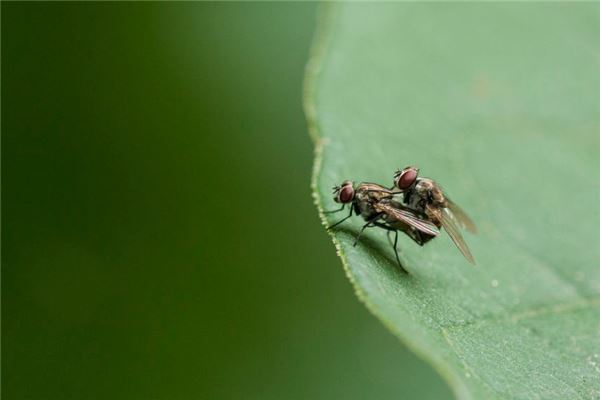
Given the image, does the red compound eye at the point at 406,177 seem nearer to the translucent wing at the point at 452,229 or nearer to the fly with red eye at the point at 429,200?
the fly with red eye at the point at 429,200

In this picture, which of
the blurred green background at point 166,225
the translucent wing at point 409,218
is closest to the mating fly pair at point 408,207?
the translucent wing at point 409,218

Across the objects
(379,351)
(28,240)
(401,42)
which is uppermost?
(401,42)

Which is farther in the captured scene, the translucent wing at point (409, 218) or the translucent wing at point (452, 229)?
the translucent wing at point (409, 218)

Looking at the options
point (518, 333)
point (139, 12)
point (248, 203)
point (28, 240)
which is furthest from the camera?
point (139, 12)

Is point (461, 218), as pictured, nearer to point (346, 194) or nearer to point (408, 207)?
point (408, 207)

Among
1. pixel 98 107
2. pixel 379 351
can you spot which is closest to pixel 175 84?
pixel 98 107

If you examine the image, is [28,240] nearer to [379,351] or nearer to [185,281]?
Answer: [185,281]

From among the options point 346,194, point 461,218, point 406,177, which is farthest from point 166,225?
point 461,218
